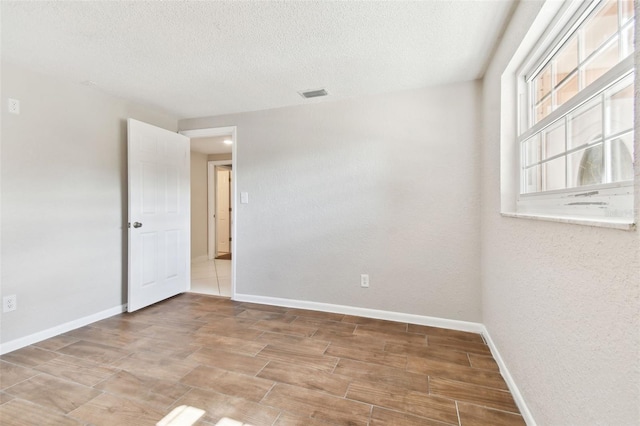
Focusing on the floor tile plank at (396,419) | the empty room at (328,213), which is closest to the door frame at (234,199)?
the empty room at (328,213)

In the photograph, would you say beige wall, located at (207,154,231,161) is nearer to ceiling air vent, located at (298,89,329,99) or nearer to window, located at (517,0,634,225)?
ceiling air vent, located at (298,89,329,99)

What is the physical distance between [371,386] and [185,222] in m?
2.97

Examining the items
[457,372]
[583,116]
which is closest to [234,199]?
[457,372]

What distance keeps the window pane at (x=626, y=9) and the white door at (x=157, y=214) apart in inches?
140

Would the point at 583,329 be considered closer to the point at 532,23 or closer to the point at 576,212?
the point at 576,212

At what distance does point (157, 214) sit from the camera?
10.5 feet

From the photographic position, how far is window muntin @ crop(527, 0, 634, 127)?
94 centimetres

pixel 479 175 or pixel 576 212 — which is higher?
pixel 479 175

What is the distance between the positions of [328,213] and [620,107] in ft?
7.34

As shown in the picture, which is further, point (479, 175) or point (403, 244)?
point (403, 244)

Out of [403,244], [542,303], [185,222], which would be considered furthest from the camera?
[185,222]

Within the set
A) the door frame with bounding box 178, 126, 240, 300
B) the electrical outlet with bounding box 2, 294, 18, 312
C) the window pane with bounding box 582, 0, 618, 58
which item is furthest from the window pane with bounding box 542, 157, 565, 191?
the electrical outlet with bounding box 2, 294, 18, 312

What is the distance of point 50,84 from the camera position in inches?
93.4

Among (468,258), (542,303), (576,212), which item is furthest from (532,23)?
(468,258)
